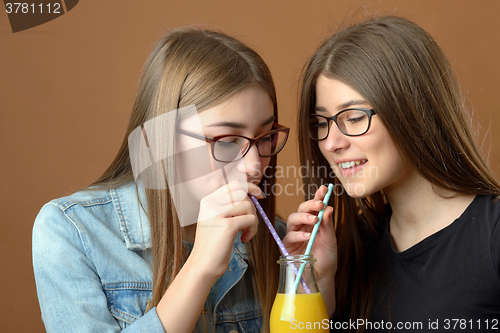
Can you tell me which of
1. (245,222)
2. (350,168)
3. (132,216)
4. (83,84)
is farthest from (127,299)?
(83,84)

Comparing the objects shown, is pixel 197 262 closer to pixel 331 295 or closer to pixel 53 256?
pixel 53 256

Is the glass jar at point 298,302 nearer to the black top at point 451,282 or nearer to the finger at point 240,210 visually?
the finger at point 240,210

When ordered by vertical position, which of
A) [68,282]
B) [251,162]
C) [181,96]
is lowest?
[68,282]

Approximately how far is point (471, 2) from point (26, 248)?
2.28 m

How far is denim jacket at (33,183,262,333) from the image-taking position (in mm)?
1201

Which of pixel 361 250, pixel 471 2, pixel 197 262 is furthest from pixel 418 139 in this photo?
pixel 471 2

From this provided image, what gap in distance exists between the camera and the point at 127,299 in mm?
1335

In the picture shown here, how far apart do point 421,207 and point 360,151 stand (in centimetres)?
28

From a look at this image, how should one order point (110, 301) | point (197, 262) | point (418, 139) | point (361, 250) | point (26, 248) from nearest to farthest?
1. point (197, 262)
2. point (110, 301)
3. point (418, 139)
4. point (361, 250)
5. point (26, 248)

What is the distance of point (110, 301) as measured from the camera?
51.6 inches

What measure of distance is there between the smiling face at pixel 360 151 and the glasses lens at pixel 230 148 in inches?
11.2

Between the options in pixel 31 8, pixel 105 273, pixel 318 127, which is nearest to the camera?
pixel 105 273

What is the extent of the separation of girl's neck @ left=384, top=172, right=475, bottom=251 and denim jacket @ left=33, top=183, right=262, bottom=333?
0.51 m

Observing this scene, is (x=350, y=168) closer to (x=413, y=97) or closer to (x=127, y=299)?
(x=413, y=97)
